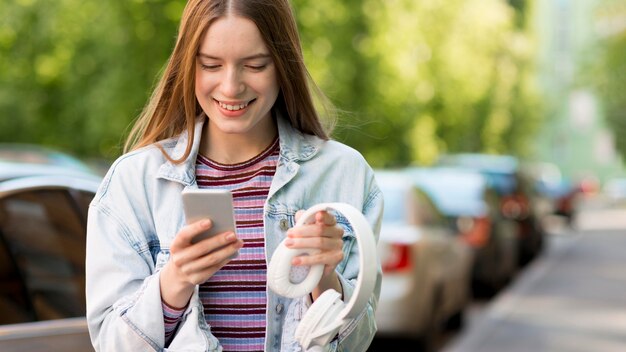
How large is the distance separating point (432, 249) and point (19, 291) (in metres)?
6.56

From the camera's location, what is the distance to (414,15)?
25.3m

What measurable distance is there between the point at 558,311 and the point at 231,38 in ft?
37.9

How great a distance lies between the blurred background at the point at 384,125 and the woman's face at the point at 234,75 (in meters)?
0.51

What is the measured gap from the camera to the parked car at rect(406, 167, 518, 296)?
47.3 ft

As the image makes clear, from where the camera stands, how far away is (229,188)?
2.59m

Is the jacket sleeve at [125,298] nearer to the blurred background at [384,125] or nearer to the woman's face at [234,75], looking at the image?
the woman's face at [234,75]

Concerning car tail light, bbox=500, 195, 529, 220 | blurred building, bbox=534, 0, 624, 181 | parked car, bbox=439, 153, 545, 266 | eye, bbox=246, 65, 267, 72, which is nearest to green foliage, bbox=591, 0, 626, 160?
parked car, bbox=439, 153, 545, 266

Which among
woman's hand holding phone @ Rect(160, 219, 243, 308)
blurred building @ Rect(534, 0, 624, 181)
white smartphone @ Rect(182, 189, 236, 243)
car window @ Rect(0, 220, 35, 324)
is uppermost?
white smartphone @ Rect(182, 189, 236, 243)

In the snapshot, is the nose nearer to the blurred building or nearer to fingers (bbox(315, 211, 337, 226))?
fingers (bbox(315, 211, 337, 226))

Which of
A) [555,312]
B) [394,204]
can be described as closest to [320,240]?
[394,204]

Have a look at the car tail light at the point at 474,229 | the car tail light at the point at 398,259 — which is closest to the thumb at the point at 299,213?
the car tail light at the point at 398,259

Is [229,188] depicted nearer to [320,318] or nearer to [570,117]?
[320,318]

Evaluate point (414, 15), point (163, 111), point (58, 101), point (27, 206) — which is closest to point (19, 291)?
point (27, 206)

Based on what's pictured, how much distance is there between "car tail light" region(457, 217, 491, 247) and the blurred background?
0.02 meters
